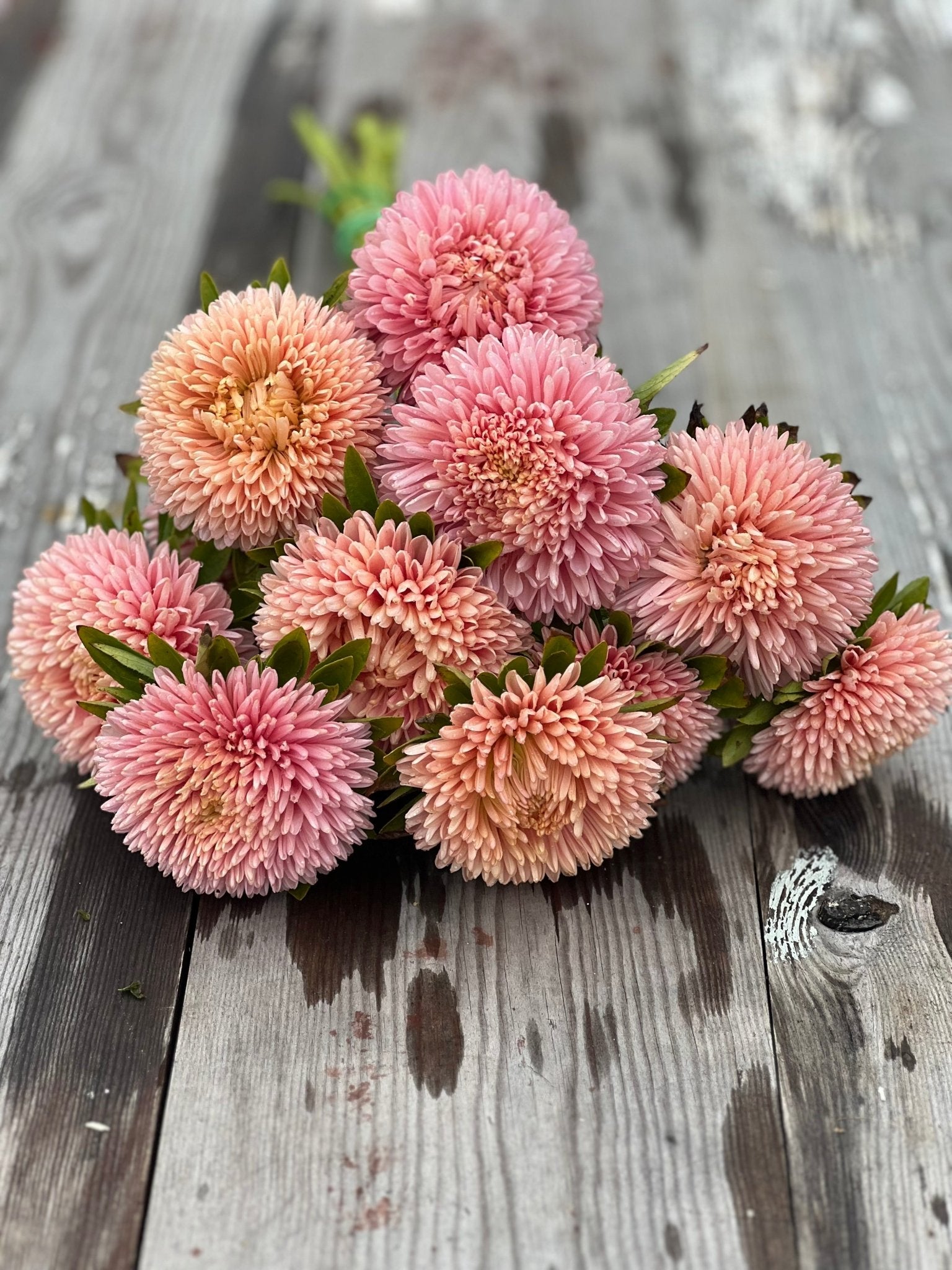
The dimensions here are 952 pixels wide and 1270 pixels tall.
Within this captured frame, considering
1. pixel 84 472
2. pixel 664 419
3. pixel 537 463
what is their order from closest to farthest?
pixel 537 463 → pixel 664 419 → pixel 84 472

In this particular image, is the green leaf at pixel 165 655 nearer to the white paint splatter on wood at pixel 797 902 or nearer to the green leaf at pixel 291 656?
the green leaf at pixel 291 656

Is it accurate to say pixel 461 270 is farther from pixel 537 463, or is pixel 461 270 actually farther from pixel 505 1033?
pixel 505 1033

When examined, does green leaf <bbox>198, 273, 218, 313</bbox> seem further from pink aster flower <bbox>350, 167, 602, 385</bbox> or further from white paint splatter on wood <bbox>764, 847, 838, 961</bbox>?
white paint splatter on wood <bbox>764, 847, 838, 961</bbox>

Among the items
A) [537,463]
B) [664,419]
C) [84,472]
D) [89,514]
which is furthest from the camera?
[84,472]

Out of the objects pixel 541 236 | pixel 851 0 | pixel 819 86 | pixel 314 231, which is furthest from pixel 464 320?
pixel 851 0

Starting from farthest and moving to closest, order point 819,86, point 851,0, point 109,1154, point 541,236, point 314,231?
point 851,0
point 819,86
point 314,231
point 541,236
point 109,1154

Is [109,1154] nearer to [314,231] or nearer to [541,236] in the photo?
[541,236]

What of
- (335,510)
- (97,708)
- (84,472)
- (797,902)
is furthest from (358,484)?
(84,472)

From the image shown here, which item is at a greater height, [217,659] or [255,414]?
[255,414]
